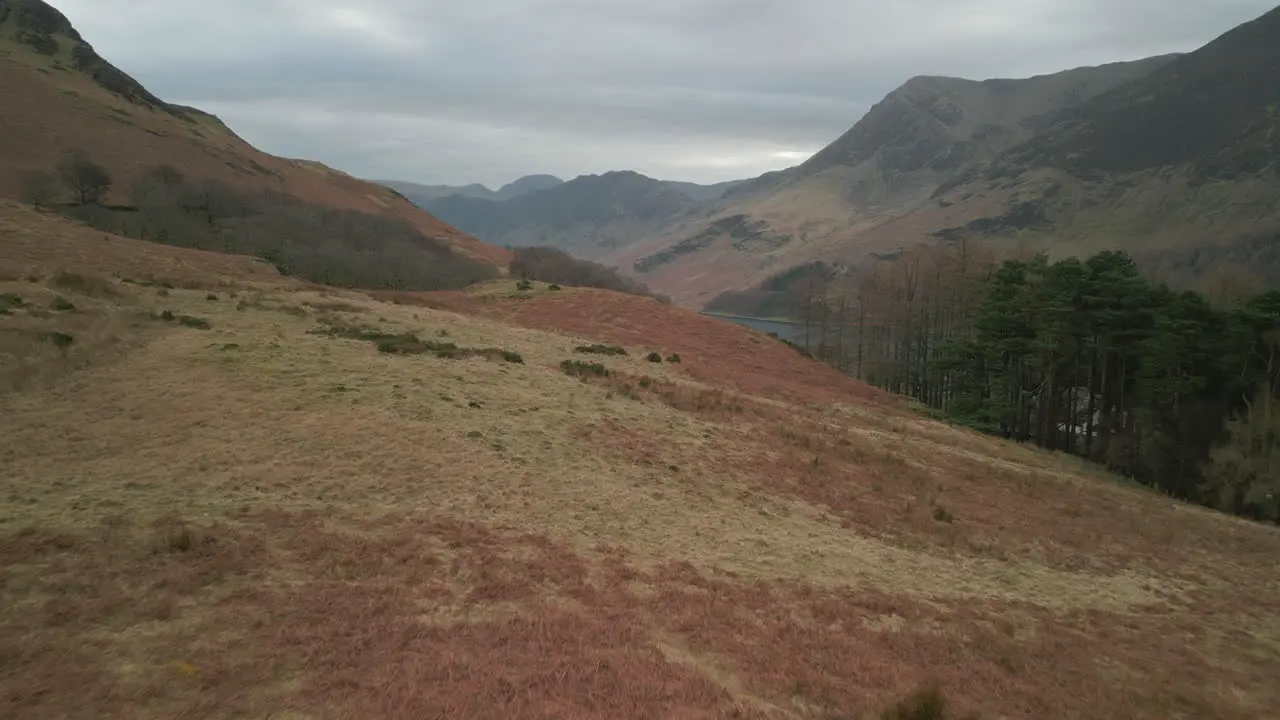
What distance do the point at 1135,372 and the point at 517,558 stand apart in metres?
45.8

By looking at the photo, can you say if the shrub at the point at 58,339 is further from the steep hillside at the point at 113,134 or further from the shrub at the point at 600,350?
the steep hillside at the point at 113,134

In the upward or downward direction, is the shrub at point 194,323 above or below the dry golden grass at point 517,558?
above

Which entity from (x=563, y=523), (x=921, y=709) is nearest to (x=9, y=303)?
(x=563, y=523)

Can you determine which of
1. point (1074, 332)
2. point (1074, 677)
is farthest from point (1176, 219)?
point (1074, 677)

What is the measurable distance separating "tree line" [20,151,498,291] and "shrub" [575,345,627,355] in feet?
120

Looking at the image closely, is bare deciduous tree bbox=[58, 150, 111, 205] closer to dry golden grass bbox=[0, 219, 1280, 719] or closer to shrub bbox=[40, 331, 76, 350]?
dry golden grass bbox=[0, 219, 1280, 719]

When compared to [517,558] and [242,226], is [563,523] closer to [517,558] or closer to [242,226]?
[517,558]

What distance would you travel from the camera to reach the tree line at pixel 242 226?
228ft

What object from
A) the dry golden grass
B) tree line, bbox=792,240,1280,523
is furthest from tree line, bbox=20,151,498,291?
tree line, bbox=792,240,1280,523

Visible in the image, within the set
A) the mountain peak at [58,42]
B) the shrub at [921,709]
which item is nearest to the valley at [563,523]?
the shrub at [921,709]

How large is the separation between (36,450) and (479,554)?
932cm

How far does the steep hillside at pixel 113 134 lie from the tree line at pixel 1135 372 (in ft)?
271

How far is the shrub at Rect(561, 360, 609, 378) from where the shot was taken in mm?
29394

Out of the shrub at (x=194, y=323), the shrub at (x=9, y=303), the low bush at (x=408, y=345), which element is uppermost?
the shrub at (x=9, y=303)
